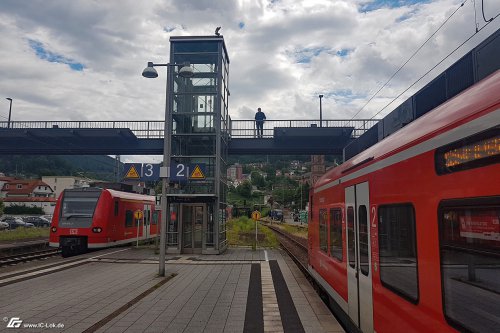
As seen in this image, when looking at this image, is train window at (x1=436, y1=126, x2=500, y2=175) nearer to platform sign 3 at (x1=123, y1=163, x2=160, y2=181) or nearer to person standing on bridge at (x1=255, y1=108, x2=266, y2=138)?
platform sign 3 at (x1=123, y1=163, x2=160, y2=181)

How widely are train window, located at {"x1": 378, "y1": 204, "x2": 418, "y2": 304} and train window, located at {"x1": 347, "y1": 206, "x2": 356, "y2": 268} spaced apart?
126cm

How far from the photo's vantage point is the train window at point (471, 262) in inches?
103

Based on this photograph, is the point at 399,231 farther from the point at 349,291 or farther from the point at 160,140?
the point at 160,140

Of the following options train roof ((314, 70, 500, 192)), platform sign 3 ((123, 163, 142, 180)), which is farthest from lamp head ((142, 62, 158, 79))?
train roof ((314, 70, 500, 192))

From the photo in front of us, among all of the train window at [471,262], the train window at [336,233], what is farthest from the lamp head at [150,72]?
the train window at [471,262]

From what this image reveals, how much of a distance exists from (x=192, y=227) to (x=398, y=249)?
603 inches

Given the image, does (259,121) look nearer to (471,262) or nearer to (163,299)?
(163,299)

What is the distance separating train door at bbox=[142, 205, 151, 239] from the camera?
24.3 meters

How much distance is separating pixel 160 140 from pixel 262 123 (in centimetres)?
561

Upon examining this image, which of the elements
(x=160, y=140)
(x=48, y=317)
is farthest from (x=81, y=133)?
(x=48, y=317)

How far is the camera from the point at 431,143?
11.6 ft

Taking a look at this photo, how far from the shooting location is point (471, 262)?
112 inches

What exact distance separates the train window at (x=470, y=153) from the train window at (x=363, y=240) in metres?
2.20

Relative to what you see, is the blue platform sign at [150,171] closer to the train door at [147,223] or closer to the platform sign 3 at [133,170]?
the platform sign 3 at [133,170]
